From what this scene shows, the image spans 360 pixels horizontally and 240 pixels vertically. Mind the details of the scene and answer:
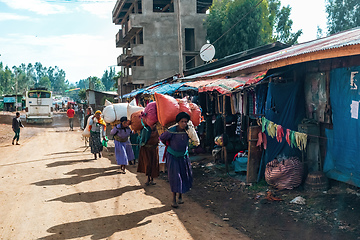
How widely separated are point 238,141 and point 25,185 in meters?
5.88

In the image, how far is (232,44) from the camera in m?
30.1

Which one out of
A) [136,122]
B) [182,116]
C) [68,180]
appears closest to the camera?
[182,116]

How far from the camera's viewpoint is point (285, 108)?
24.3 feet

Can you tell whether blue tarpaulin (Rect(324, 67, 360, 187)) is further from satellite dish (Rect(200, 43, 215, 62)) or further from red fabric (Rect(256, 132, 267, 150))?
satellite dish (Rect(200, 43, 215, 62))

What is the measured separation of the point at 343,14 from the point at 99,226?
1407 inches

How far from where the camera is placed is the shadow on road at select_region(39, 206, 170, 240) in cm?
Answer: 511

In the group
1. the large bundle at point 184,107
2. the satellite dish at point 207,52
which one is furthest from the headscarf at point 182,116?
the satellite dish at point 207,52

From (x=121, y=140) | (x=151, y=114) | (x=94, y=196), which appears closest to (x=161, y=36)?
(x=121, y=140)

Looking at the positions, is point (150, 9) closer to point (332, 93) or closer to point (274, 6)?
point (274, 6)

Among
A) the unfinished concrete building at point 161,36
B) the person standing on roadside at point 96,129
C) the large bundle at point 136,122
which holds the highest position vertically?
the unfinished concrete building at point 161,36

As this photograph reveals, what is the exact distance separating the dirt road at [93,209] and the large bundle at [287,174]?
5.74 ft

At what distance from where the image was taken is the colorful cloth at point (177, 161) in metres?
6.44

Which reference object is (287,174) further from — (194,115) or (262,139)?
(194,115)

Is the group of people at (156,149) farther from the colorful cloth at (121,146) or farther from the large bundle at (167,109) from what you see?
the large bundle at (167,109)
